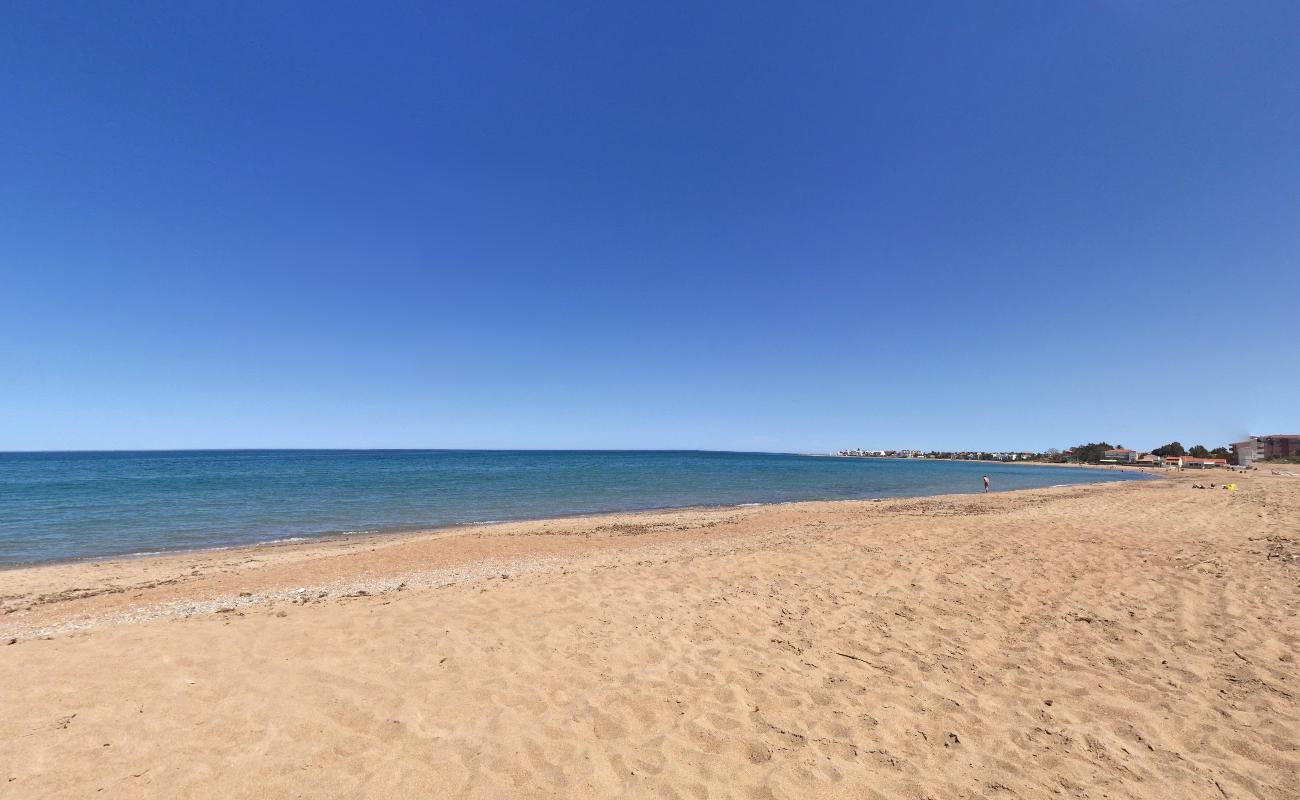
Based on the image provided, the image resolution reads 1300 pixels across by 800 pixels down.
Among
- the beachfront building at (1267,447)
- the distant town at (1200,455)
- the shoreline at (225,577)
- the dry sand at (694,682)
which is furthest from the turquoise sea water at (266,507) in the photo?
the beachfront building at (1267,447)

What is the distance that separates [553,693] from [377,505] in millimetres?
27049

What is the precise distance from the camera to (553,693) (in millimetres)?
5230

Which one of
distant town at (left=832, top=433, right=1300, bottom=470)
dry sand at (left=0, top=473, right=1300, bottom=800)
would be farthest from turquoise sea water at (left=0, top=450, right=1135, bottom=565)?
distant town at (left=832, top=433, right=1300, bottom=470)

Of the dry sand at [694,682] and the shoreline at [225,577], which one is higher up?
the dry sand at [694,682]

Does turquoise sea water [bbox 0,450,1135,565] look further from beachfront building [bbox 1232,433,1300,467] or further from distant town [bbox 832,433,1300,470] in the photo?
beachfront building [bbox 1232,433,1300,467]

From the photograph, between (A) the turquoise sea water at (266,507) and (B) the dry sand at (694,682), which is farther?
(A) the turquoise sea water at (266,507)

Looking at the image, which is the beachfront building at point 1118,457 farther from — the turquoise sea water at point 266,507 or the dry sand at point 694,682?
the dry sand at point 694,682

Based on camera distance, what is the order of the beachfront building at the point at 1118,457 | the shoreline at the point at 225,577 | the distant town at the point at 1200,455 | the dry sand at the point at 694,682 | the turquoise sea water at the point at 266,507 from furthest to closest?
the beachfront building at the point at 1118,457
the distant town at the point at 1200,455
the turquoise sea water at the point at 266,507
the shoreline at the point at 225,577
the dry sand at the point at 694,682

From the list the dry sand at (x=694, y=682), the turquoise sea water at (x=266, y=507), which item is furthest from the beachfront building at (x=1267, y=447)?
the dry sand at (x=694, y=682)

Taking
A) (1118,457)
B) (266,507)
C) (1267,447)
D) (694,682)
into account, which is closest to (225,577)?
(694,682)

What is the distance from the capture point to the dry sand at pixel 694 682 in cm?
394

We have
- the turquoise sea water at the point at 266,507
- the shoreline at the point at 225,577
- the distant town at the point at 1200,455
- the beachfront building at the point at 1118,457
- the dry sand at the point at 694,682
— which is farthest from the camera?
the beachfront building at the point at 1118,457

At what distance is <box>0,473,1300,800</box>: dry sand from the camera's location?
155 inches

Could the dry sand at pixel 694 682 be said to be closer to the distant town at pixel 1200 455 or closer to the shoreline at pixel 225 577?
the shoreline at pixel 225 577
